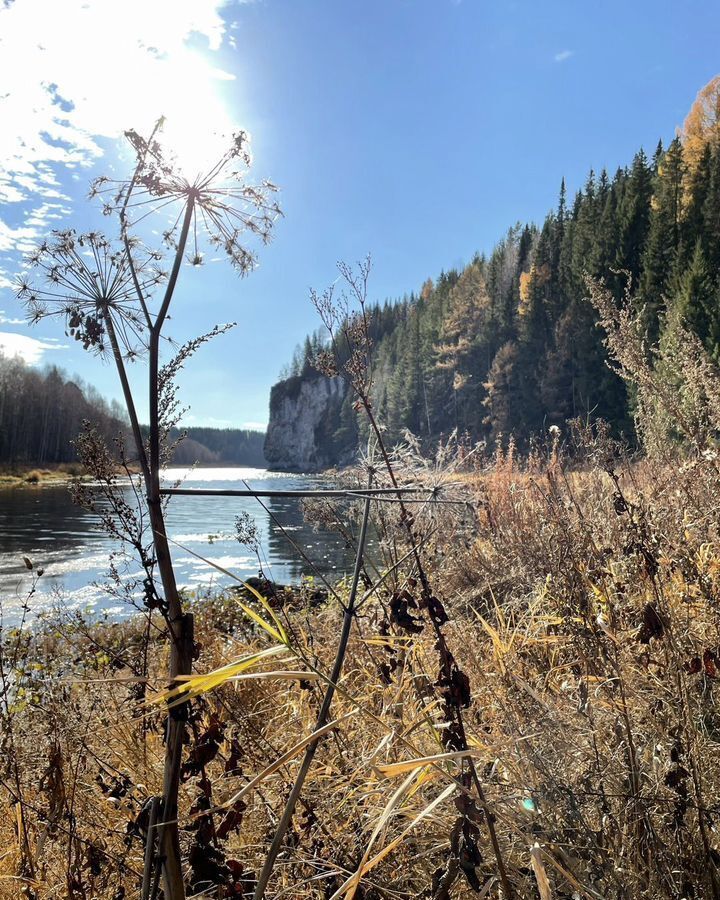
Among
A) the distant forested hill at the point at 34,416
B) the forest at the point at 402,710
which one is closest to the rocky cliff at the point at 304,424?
the distant forested hill at the point at 34,416

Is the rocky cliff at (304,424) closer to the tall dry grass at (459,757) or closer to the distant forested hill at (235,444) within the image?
the distant forested hill at (235,444)

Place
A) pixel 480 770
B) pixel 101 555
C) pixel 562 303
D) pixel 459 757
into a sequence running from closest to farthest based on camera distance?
pixel 459 757 < pixel 480 770 < pixel 101 555 < pixel 562 303

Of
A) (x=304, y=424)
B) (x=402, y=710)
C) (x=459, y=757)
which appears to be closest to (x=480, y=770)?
(x=402, y=710)

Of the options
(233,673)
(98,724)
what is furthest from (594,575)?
(98,724)

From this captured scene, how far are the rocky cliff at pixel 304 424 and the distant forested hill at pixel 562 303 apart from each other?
18738mm

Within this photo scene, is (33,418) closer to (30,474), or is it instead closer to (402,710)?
(30,474)

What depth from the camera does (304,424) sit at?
321ft

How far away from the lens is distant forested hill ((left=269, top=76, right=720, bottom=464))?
3853 centimetres

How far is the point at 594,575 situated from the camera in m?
2.12

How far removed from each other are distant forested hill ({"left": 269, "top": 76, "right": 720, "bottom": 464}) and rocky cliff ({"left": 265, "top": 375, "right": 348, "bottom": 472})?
1874 centimetres

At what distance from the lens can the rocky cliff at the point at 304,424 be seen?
89125mm

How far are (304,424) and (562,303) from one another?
56204 mm

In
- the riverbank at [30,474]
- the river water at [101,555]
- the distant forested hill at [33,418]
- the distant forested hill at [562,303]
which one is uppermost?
the distant forested hill at [562,303]

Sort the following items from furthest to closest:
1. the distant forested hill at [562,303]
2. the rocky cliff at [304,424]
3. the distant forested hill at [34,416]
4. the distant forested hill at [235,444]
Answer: the distant forested hill at [235,444], the rocky cliff at [304,424], the distant forested hill at [34,416], the distant forested hill at [562,303]
